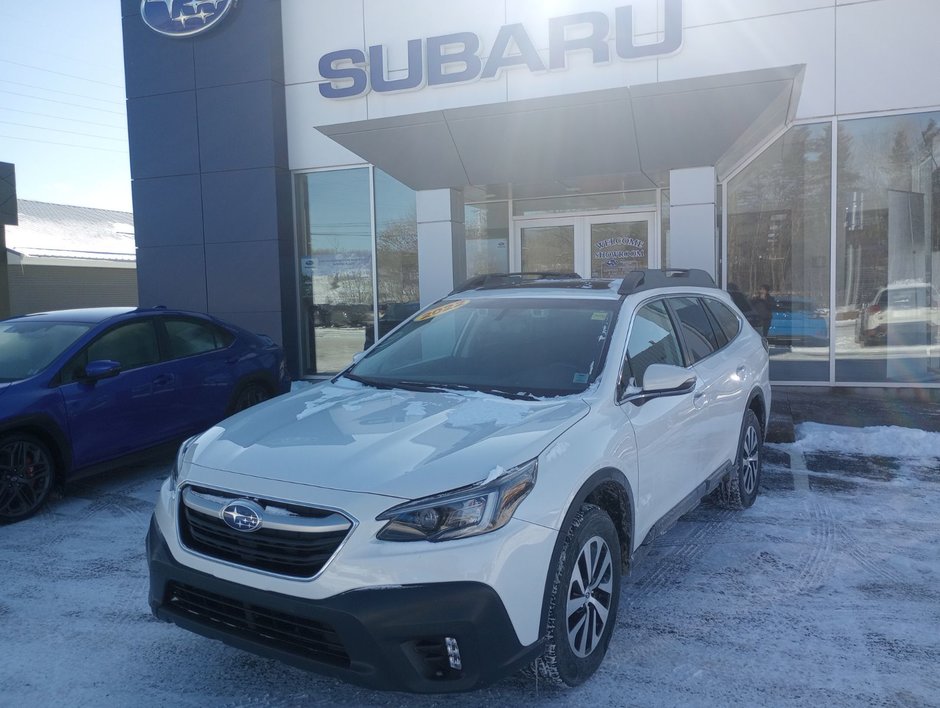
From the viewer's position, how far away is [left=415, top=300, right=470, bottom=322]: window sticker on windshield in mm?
4750

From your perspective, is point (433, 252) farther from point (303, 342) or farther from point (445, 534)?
point (445, 534)

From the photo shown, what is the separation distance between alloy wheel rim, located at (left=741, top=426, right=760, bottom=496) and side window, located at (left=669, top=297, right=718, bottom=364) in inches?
30.6

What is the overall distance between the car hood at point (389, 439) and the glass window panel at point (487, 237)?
8.74 meters

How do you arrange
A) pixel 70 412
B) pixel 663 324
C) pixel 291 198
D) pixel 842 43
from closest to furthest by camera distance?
pixel 663 324 → pixel 70 412 → pixel 842 43 → pixel 291 198

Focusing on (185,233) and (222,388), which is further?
(185,233)

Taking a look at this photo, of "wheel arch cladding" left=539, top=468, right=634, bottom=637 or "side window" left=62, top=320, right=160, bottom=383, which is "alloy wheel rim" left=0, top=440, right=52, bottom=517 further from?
"wheel arch cladding" left=539, top=468, right=634, bottom=637

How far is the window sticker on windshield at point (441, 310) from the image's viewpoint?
475cm

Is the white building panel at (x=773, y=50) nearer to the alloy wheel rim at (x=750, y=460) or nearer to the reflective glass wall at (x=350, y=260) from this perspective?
the reflective glass wall at (x=350, y=260)

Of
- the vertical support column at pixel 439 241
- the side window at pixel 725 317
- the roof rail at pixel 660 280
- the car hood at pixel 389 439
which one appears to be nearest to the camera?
the car hood at pixel 389 439

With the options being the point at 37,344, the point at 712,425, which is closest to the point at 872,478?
the point at 712,425

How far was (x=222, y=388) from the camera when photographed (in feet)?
23.6

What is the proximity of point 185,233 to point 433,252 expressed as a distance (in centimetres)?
463

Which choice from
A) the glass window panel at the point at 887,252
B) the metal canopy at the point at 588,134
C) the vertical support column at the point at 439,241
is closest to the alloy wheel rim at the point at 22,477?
the metal canopy at the point at 588,134

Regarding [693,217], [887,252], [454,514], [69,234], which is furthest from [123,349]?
[69,234]
